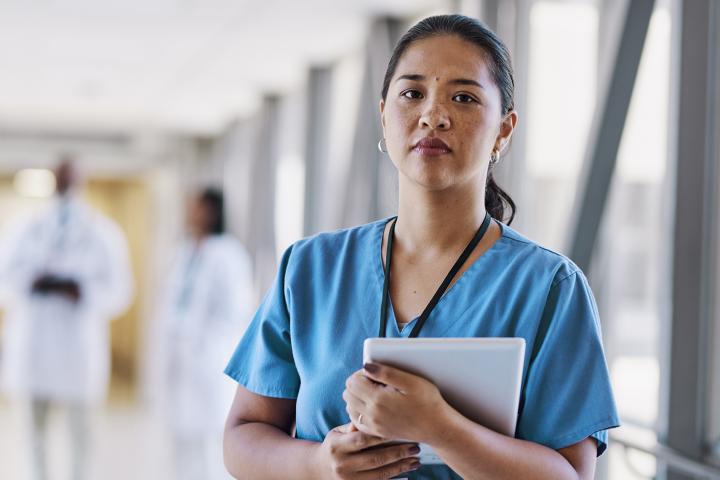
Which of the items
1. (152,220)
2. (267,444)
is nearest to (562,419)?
(267,444)

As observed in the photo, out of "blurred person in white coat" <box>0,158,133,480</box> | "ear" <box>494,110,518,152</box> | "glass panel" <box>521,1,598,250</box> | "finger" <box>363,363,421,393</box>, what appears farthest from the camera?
"blurred person in white coat" <box>0,158,133,480</box>

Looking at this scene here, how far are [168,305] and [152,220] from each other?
5781 mm

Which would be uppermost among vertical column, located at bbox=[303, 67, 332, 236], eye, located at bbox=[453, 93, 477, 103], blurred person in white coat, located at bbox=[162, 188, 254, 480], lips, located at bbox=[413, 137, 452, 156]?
vertical column, located at bbox=[303, 67, 332, 236]

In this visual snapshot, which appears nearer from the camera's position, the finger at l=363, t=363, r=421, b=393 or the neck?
the finger at l=363, t=363, r=421, b=393

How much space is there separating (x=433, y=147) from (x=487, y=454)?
1.22 feet

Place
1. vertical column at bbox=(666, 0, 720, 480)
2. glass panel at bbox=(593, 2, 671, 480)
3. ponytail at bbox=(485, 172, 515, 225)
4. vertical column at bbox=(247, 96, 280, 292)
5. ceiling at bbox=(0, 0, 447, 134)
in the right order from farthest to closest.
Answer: vertical column at bbox=(247, 96, 280, 292) < ceiling at bbox=(0, 0, 447, 134) < glass panel at bbox=(593, 2, 671, 480) < vertical column at bbox=(666, 0, 720, 480) < ponytail at bbox=(485, 172, 515, 225)

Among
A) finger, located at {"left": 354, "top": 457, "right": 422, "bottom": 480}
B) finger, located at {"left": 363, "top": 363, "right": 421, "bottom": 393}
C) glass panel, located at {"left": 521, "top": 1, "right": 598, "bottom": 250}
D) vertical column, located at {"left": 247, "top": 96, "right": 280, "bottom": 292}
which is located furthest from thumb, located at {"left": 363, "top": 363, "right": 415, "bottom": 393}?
vertical column, located at {"left": 247, "top": 96, "right": 280, "bottom": 292}

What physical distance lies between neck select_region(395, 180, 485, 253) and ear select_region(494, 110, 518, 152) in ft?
0.23

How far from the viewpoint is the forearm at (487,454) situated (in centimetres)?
100

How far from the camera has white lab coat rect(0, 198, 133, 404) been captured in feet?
13.3

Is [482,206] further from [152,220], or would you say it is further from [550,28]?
[152,220]

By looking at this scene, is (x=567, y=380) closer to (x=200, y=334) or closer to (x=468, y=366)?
(x=468, y=366)

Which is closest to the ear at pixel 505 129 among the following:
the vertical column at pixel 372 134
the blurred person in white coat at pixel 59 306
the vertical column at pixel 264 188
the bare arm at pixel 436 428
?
the bare arm at pixel 436 428

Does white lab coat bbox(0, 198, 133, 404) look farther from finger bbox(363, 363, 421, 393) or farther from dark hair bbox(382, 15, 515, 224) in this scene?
finger bbox(363, 363, 421, 393)
